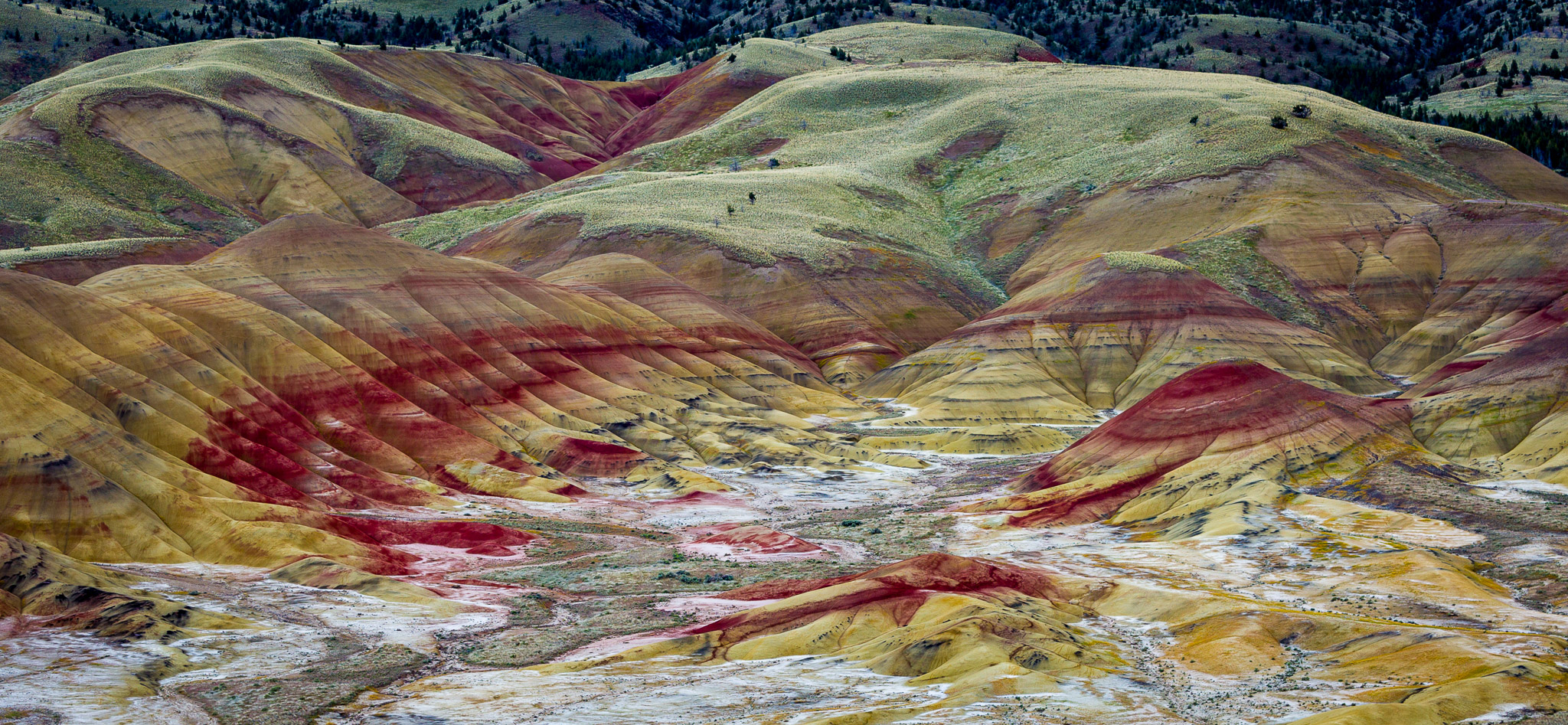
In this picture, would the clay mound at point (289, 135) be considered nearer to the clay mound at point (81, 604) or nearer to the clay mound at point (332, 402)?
the clay mound at point (332, 402)

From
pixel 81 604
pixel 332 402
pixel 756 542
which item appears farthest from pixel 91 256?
pixel 81 604

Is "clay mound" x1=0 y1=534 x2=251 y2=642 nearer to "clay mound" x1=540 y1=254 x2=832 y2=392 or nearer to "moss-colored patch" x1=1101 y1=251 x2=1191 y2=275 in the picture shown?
"clay mound" x1=540 y1=254 x2=832 y2=392

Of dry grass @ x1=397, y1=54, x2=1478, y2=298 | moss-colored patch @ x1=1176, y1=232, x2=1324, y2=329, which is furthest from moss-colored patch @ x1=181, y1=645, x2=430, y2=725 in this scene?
moss-colored patch @ x1=1176, y1=232, x2=1324, y2=329

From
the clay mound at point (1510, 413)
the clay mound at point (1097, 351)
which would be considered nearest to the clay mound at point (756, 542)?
the clay mound at point (1097, 351)

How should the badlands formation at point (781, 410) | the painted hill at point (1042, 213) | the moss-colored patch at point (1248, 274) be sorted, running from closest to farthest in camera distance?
the badlands formation at point (781, 410)
the moss-colored patch at point (1248, 274)
the painted hill at point (1042, 213)

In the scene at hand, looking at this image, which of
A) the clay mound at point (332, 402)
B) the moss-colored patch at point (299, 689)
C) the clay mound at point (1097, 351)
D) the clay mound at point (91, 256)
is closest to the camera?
the moss-colored patch at point (299, 689)
